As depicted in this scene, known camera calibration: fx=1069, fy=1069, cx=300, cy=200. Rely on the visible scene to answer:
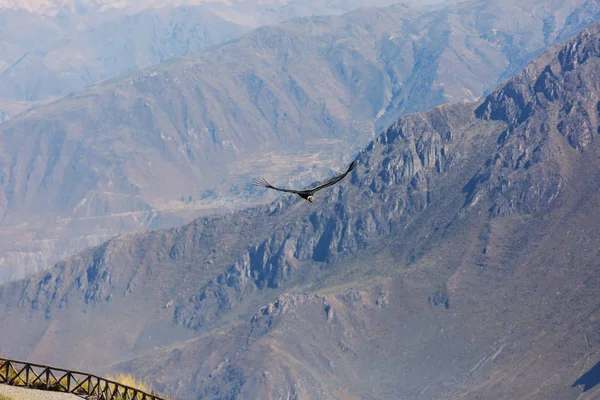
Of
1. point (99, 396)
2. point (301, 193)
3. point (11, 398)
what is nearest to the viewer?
point (301, 193)

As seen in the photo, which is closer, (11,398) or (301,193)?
(301,193)

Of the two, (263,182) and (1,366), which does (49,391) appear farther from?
(263,182)

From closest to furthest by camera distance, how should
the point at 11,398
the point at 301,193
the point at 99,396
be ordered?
the point at 301,193, the point at 11,398, the point at 99,396

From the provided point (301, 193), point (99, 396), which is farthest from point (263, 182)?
point (99, 396)

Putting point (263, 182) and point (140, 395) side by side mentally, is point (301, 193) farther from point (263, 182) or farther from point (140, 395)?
point (140, 395)

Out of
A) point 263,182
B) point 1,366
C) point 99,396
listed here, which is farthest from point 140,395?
point 263,182

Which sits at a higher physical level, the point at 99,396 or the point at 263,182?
the point at 263,182
